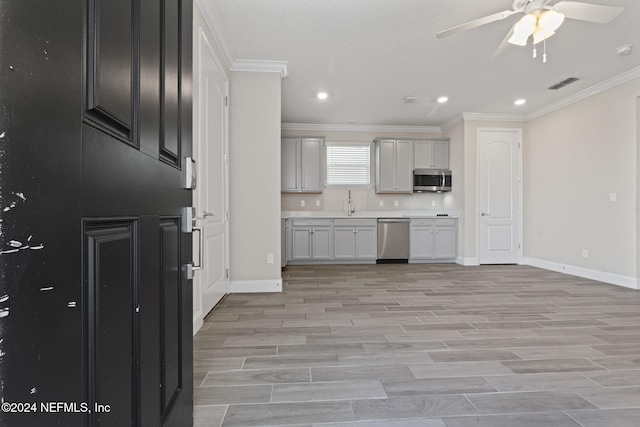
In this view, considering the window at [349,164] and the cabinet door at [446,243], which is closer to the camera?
the cabinet door at [446,243]

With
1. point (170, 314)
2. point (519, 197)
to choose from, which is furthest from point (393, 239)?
point (170, 314)

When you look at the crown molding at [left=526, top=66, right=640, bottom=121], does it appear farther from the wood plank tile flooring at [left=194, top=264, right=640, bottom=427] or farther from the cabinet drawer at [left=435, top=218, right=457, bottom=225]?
the wood plank tile flooring at [left=194, top=264, right=640, bottom=427]

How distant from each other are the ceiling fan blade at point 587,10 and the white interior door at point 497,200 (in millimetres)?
3399

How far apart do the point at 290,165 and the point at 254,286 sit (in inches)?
113

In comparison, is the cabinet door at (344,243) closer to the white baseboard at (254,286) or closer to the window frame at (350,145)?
the window frame at (350,145)

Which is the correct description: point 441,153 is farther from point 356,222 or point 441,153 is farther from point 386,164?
point 356,222

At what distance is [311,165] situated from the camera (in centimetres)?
583

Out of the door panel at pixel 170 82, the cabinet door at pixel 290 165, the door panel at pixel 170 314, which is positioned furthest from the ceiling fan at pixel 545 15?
the cabinet door at pixel 290 165

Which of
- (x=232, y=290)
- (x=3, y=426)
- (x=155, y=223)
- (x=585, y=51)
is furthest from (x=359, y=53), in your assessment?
(x=3, y=426)

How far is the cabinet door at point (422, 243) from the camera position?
5.72 meters

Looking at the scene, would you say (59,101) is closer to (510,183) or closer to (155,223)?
(155,223)

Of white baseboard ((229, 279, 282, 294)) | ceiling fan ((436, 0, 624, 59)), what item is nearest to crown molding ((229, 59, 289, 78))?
ceiling fan ((436, 0, 624, 59))

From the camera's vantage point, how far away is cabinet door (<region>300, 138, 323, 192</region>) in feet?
19.0

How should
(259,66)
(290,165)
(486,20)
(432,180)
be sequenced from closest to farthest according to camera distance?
(486,20) < (259,66) < (290,165) < (432,180)
